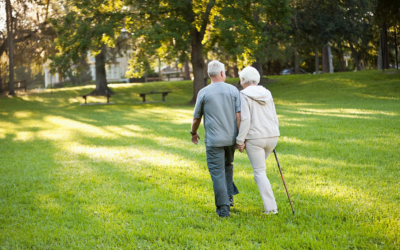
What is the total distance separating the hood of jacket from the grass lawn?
1411 mm

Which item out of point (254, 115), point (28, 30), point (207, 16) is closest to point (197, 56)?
point (207, 16)

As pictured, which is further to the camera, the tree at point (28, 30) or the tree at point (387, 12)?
the tree at point (28, 30)

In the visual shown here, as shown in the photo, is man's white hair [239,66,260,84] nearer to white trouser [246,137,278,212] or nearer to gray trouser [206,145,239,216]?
white trouser [246,137,278,212]

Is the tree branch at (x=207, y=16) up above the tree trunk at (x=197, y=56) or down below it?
above

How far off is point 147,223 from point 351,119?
11050mm

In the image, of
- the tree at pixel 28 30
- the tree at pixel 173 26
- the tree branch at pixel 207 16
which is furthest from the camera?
the tree at pixel 28 30

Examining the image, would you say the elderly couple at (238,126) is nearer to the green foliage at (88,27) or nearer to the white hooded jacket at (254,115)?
the white hooded jacket at (254,115)

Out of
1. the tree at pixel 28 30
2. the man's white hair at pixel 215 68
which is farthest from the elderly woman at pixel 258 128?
the tree at pixel 28 30

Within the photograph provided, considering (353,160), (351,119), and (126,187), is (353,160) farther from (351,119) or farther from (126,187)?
(351,119)

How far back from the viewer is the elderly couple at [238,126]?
506 cm

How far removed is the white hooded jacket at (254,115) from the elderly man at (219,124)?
0.69ft

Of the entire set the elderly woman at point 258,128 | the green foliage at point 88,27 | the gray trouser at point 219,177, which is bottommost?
the gray trouser at point 219,177

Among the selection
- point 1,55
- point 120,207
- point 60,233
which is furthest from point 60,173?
point 1,55

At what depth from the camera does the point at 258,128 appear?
505cm
